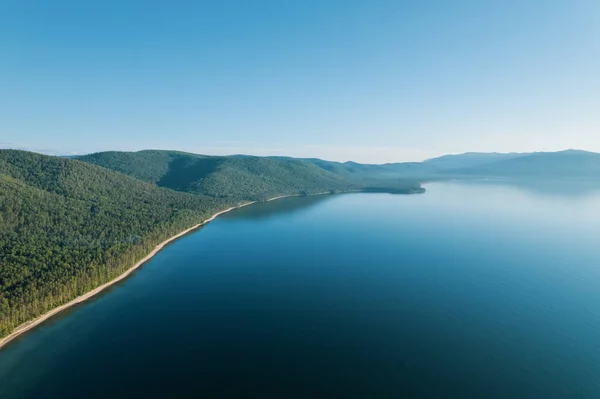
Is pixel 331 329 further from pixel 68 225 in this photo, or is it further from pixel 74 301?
pixel 68 225

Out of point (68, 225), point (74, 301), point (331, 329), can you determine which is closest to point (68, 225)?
point (68, 225)

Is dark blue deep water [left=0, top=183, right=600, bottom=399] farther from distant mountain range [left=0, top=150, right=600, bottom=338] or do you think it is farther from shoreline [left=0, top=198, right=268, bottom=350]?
distant mountain range [left=0, top=150, right=600, bottom=338]

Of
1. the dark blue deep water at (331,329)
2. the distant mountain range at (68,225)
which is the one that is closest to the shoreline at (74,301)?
the distant mountain range at (68,225)

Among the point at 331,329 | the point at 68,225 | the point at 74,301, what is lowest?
the point at 331,329

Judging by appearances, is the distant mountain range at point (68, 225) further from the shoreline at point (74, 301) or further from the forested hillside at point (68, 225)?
the shoreline at point (74, 301)

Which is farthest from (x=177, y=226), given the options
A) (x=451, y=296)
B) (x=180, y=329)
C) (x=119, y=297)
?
(x=451, y=296)

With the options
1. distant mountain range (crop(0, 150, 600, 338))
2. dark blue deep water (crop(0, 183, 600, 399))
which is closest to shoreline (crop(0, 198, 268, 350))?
distant mountain range (crop(0, 150, 600, 338))
